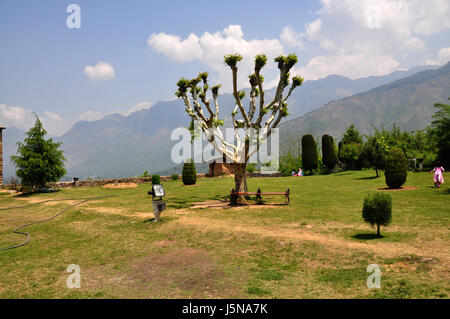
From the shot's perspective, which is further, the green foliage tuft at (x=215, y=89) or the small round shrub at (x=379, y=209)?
the green foliage tuft at (x=215, y=89)

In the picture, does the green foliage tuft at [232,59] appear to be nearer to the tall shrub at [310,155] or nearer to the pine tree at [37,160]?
the pine tree at [37,160]

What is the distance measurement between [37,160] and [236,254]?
23.9 metres

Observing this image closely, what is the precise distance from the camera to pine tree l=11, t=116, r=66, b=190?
2623 cm

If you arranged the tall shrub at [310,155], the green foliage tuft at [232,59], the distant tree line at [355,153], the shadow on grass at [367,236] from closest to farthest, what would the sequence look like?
the shadow on grass at [367,236]
the green foliage tuft at [232,59]
the distant tree line at [355,153]
the tall shrub at [310,155]

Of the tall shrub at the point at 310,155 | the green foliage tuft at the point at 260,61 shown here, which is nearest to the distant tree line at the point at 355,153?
the tall shrub at the point at 310,155

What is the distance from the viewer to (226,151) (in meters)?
Answer: 19.4

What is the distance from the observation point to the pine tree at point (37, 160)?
26234mm

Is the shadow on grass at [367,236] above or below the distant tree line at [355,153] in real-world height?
below

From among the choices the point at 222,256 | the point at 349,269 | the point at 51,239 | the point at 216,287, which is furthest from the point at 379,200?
the point at 51,239

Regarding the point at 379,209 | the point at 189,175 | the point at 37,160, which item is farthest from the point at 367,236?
the point at 37,160

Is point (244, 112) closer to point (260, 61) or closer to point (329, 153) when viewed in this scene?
point (260, 61)

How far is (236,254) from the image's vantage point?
30.0ft

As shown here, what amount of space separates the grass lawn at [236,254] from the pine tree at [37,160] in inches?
490
